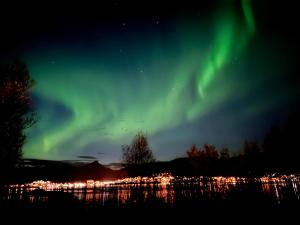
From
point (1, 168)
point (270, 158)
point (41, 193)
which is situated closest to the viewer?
point (41, 193)

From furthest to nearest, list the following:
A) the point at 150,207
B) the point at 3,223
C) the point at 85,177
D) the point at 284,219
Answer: the point at 85,177
the point at 150,207
the point at 3,223
the point at 284,219

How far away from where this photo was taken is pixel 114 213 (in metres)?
13.3

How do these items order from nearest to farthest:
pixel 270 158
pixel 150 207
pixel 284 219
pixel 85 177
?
pixel 284 219
pixel 150 207
pixel 270 158
pixel 85 177

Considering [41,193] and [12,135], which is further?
[12,135]

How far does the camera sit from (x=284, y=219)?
1029cm

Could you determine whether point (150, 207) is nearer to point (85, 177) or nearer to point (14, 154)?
point (14, 154)

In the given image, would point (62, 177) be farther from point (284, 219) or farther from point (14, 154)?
point (284, 219)

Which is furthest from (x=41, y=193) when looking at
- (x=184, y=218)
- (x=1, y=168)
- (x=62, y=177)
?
(x=62, y=177)

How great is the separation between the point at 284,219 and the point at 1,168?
80.5ft

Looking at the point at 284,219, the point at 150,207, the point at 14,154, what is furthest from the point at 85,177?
the point at 284,219

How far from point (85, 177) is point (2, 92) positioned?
197ft

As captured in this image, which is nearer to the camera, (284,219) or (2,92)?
(284,219)

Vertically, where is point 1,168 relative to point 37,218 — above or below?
above

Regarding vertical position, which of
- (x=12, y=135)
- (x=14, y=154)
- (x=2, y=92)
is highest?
(x=2, y=92)
